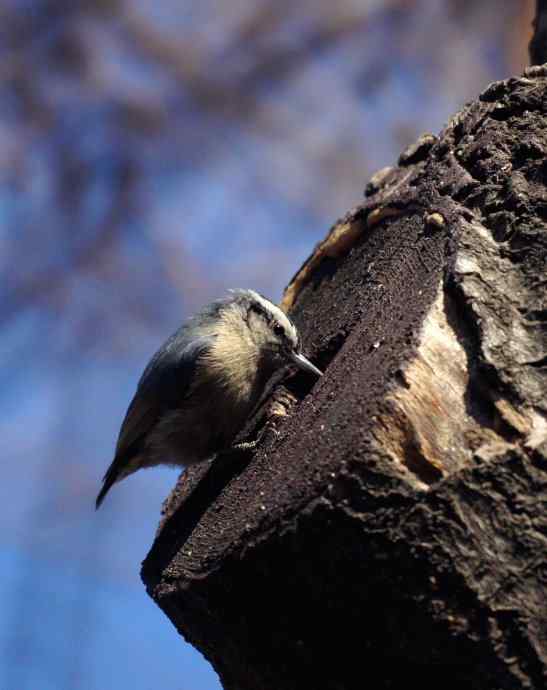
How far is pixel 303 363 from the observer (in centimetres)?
219

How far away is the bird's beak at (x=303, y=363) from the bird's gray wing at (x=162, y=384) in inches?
10.5

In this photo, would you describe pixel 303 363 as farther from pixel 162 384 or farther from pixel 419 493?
pixel 419 493

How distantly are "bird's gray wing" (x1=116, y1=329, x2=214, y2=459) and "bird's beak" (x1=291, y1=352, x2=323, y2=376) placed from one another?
0.27 m

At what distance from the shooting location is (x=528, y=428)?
1.43 metres

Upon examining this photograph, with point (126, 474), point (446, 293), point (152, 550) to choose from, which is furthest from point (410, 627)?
point (126, 474)

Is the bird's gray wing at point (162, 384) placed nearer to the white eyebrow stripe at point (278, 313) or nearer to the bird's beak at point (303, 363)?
the white eyebrow stripe at point (278, 313)

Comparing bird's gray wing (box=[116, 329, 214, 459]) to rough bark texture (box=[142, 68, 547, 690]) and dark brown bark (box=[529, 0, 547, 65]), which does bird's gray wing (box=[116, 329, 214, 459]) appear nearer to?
rough bark texture (box=[142, 68, 547, 690])

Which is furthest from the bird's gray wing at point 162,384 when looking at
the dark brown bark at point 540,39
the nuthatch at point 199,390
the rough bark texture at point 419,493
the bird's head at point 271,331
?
the dark brown bark at point 540,39

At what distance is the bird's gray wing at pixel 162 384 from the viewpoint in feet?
7.70

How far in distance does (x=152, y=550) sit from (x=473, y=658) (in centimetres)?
82

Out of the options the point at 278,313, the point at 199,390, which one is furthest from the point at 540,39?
the point at 199,390

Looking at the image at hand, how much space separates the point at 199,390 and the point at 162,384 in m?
0.09

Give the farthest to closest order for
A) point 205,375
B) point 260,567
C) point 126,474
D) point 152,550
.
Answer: point 126,474, point 205,375, point 152,550, point 260,567

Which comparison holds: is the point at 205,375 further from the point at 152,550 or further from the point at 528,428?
the point at 528,428
